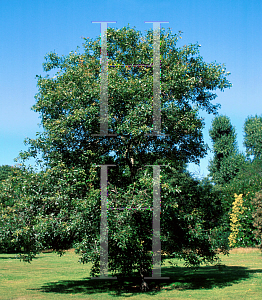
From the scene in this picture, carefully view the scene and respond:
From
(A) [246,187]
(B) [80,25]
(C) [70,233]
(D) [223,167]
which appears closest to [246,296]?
(C) [70,233]

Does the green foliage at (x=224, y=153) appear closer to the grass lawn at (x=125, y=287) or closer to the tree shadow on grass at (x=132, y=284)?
the grass lawn at (x=125, y=287)

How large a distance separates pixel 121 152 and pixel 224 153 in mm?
37913

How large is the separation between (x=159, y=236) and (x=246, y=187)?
23095 mm

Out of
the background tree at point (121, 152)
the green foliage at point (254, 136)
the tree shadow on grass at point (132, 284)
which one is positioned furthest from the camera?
the green foliage at point (254, 136)

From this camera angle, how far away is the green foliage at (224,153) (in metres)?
48.6

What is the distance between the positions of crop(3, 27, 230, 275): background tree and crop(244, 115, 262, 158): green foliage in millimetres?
38947

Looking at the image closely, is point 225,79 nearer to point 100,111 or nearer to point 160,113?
point 160,113

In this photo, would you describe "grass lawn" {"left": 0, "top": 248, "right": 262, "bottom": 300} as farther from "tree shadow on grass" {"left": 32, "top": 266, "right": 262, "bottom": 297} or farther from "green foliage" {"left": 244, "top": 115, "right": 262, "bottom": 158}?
"green foliage" {"left": 244, "top": 115, "right": 262, "bottom": 158}

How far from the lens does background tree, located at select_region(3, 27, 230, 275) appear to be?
40.9ft

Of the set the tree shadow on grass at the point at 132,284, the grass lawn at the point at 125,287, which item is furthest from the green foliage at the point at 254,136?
the tree shadow on grass at the point at 132,284

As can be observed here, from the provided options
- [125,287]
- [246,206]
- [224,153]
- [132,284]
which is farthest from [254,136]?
[125,287]

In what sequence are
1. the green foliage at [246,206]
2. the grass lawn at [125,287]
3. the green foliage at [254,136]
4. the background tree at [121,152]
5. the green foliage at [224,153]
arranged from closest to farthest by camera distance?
the background tree at [121,152]
the grass lawn at [125,287]
the green foliage at [246,206]
the green foliage at [224,153]
the green foliage at [254,136]

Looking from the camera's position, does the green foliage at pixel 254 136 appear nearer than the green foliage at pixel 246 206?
No

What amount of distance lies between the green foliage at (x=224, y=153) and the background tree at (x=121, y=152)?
34204mm
